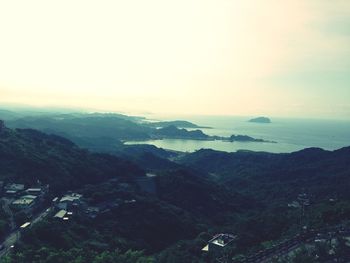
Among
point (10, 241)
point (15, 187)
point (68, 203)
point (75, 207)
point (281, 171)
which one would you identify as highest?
point (15, 187)

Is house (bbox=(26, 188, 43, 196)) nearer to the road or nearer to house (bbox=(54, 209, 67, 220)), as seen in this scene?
house (bbox=(54, 209, 67, 220))

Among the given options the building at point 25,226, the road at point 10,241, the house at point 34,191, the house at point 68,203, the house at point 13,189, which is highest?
the house at point 13,189

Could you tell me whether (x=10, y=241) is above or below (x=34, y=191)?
below

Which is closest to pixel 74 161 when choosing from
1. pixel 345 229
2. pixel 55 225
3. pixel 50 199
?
pixel 50 199

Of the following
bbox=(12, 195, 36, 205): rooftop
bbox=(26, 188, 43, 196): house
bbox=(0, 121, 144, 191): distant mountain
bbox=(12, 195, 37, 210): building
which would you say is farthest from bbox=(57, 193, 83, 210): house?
bbox=(0, 121, 144, 191): distant mountain

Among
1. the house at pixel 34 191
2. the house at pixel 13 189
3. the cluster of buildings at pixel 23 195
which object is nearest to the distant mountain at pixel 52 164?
the house at pixel 13 189

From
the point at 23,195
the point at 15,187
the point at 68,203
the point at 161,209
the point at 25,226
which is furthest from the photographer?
the point at 161,209

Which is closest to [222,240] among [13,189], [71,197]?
[71,197]

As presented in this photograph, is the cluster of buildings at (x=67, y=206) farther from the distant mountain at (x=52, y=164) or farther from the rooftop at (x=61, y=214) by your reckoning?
the distant mountain at (x=52, y=164)

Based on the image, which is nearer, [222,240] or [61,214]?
[222,240]

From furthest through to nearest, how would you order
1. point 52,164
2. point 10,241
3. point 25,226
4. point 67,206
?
point 52,164 < point 67,206 < point 25,226 < point 10,241

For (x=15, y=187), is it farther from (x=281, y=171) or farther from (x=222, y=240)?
(x=281, y=171)

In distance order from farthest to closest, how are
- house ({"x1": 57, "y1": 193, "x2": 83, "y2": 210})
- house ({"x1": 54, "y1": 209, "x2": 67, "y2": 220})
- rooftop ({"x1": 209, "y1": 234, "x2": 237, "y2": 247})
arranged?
house ({"x1": 57, "y1": 193, "x2": 83, "y2": 210})
house ({"x1": 54, "y1": 209, "x2": 67, "y2": 220})
rooftop ({"x1": 209, "y1": 234, "x2": 237, "y2": 247})
